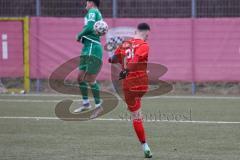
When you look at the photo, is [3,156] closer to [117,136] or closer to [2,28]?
[117,136]

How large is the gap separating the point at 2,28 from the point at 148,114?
274 inches

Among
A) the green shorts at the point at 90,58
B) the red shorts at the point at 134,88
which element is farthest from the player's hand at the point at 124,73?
the green shorts at the point at 90,58

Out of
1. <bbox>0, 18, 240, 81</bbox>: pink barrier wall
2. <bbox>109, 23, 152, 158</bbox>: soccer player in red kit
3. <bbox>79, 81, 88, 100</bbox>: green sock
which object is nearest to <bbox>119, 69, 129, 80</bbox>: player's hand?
<bbox>109, 23, 152, 158</bbox>: soccer player in red kit

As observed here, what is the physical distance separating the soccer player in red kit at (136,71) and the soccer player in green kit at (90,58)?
398 centimetres

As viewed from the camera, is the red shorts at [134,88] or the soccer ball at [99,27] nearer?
the red shorts at [134,88]

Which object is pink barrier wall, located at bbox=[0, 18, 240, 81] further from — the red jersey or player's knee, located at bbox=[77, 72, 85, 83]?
the red jersey

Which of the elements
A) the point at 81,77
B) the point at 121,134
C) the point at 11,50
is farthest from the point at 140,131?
the point at 11,50

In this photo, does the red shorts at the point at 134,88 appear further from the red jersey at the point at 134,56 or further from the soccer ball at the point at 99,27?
the soccer ball at the point at 99,27

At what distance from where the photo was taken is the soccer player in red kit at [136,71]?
7.96m

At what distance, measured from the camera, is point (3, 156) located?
813 cm

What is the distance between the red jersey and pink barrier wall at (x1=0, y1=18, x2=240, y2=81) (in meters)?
9.08

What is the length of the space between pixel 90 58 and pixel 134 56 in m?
4.80

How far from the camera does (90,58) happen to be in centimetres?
1273

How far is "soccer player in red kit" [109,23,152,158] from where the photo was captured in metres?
7.96
